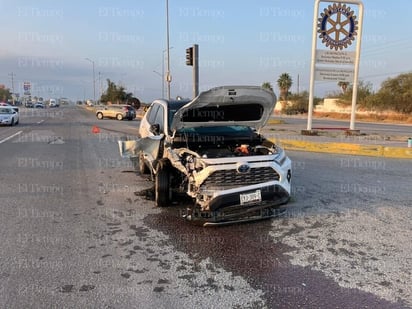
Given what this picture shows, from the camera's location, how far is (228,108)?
6.40 m

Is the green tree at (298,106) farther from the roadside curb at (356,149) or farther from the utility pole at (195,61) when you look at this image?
the roadside curb at (356,149)

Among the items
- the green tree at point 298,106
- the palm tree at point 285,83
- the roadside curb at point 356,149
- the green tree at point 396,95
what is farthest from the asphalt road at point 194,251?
the palm tree at point 285,83

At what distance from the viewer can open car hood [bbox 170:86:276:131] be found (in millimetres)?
5703

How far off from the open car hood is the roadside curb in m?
6.95

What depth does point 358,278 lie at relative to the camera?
12.1ft

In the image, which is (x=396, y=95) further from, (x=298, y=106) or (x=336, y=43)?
(x=336, y=43)

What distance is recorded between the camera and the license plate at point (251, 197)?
194 inches

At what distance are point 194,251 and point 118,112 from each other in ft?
119

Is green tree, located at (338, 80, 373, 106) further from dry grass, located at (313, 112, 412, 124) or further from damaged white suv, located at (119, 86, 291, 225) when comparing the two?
damaged white suv, located at (119, 86, 291, 225)

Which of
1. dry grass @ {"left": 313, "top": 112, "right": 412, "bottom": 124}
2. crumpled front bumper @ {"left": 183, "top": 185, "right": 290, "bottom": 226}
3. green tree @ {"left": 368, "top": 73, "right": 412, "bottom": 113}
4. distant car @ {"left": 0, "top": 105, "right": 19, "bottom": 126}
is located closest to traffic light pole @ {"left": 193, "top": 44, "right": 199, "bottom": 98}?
crumpled front bumper @ {"left": 183, "top": 185, "right": 290, "bottom": 226}

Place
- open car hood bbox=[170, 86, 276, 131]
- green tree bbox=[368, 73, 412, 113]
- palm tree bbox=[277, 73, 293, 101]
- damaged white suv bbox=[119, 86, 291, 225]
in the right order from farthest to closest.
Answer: palm tree bbox=[277, 73, 293, 101], green tree bbox=[368, 73, 412, 113], open car hood bbox=[170, 86, 276, 131], damaged white suv bbox=[119, 86, 291, 225]

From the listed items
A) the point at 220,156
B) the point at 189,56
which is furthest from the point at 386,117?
the point at 220,156

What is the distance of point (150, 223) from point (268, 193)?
66.6 inches

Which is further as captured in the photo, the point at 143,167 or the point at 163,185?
the point at 143,167
